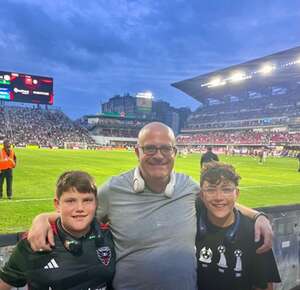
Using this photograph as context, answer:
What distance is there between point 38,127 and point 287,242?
79798 mm

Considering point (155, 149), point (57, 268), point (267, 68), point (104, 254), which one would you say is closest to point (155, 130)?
point (155, 149)

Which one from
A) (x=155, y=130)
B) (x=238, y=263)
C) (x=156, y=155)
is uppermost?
(x=155, y=130)

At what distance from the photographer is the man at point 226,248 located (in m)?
3.39

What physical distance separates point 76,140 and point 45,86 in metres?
14.1

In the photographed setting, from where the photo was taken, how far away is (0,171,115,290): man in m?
2.89

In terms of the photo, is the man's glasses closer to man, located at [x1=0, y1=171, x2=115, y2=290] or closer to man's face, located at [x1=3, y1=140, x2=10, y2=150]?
man, located at [x1=0, y1=171, x2=115, y2=290]

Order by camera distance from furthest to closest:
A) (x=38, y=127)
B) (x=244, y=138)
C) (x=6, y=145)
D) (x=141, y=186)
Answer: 1. (x=38, y=127)
2. (x=244, y=138)
3. (x=6, y=145)
4. (x=141, y=186)

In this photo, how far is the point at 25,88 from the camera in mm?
73125

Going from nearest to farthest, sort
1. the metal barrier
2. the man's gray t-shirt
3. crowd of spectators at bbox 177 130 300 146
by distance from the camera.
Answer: the man's gray t-shirt
the metal barrier
crowd of spectators at bbox 177 130 300 146

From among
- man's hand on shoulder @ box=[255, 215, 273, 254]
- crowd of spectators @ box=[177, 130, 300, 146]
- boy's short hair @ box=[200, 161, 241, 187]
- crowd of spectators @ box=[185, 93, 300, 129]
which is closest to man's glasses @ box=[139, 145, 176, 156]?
boy's short hair @ box=[200, 161, 241, 187]

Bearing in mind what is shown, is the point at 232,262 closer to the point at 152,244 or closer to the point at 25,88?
the point at 152,244

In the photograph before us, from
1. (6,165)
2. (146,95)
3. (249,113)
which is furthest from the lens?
(146,95)

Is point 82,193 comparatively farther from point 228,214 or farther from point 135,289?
point 228,214

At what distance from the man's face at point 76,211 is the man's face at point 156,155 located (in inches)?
26.1
